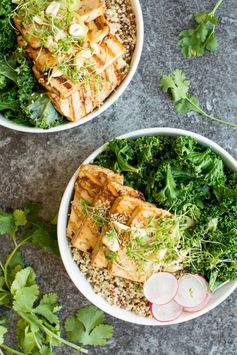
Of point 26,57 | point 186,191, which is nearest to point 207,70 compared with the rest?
point 186,191

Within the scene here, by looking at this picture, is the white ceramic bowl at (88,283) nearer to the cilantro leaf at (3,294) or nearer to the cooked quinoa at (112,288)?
the cooked quinoa at (112,288)

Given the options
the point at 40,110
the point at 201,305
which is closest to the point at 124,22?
the point at 40,110

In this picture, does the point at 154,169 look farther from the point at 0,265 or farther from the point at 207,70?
the point at 0,265

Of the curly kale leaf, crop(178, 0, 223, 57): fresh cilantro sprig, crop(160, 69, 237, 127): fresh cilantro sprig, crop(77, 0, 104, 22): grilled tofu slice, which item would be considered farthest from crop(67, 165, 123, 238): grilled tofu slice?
crop(178, 0, 223, 57): fresh cilantro sprig

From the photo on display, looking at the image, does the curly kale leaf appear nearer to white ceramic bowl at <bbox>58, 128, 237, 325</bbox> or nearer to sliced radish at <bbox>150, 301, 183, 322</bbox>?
white ceramic bowl at <bbox>58, 128, 237, 325</bbox>

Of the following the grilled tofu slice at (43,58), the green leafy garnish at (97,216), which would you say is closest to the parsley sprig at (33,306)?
the green leafy garnish at (97,216)
